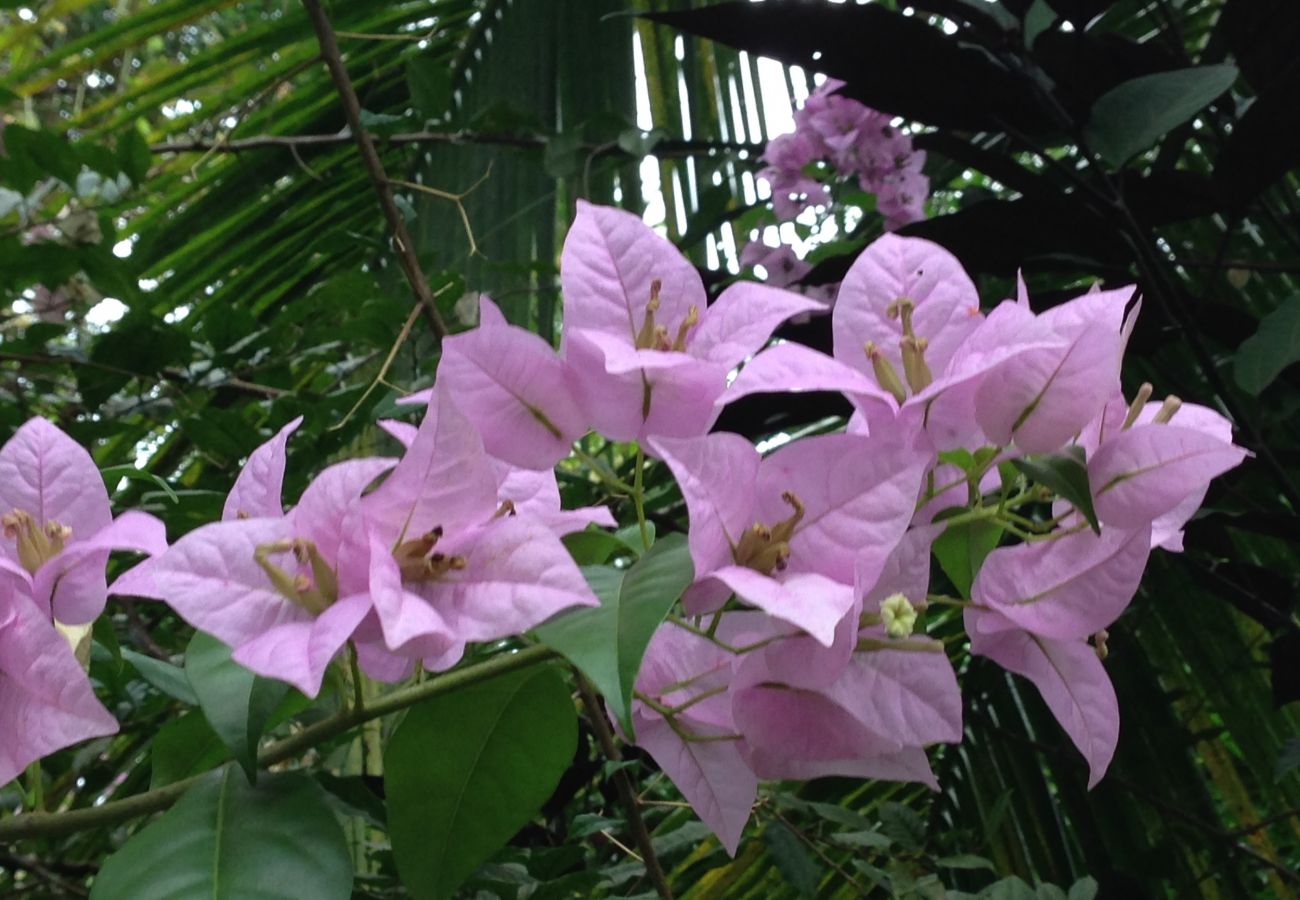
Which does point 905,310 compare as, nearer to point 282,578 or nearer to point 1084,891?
point 282,578

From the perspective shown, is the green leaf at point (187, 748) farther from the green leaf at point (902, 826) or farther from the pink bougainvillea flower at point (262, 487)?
the green leaf at point (902, 826)

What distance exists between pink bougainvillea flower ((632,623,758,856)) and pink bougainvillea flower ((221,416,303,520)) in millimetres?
124

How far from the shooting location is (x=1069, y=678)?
0.33 m

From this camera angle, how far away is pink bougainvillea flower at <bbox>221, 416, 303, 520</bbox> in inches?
12.7

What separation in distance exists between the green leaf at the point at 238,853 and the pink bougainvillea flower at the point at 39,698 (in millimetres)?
32

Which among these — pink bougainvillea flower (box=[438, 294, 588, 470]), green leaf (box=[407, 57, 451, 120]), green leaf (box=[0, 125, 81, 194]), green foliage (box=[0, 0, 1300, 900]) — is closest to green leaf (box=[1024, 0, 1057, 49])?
green foliage (box=[0, 0, 1300, 900])

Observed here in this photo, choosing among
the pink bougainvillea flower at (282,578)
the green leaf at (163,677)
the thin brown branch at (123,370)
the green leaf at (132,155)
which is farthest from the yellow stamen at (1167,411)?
the green leaf at (132,155)

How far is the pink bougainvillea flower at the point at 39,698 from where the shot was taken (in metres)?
0.28

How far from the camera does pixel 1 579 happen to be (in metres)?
0.30

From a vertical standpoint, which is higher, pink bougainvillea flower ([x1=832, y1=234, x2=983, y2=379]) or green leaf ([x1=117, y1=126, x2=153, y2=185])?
green leaf ([x1=117, y1=126, x2=153, y2=185])

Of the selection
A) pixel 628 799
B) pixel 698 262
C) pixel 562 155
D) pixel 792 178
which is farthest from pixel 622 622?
pixel 698 262

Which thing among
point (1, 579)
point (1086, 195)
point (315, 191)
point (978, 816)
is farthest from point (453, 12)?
point (1, 579)

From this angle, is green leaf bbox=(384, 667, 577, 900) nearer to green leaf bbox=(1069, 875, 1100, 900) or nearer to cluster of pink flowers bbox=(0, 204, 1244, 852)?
cluster of pink flowers bbox=(0, 204, 1244, 852)

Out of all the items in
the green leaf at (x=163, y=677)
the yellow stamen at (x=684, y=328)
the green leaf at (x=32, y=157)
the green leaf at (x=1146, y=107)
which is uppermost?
the green leaf at (x=32, y=157)
